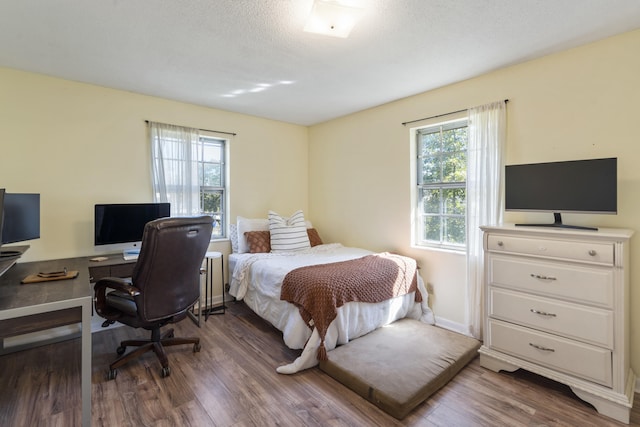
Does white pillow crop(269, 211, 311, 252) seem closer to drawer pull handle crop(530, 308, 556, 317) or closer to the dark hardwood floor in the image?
the dark hardwood floor

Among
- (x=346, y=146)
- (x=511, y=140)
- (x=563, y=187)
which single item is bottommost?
(x=563, y=187)

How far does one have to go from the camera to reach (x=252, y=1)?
5.64 ft

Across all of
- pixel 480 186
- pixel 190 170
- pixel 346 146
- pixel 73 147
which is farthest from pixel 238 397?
pixel 346 146

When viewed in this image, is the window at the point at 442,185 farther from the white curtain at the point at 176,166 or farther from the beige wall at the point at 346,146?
the white curtain at the point at 176,166

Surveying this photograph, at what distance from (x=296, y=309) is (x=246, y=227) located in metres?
1.57

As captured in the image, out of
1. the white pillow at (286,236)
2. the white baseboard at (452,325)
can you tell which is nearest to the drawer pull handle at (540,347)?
the white baseboard at (452,325)

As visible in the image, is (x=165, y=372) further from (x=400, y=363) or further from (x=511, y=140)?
(x=511, y=140)

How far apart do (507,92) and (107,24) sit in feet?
10.1

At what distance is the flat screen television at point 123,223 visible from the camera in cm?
276

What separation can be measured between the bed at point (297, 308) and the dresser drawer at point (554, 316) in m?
0.87

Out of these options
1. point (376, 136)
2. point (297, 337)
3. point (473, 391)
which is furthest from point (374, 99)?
point (473, 391)

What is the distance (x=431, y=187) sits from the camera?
3.21 m

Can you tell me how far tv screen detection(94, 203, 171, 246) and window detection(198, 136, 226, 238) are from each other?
2.21 feet

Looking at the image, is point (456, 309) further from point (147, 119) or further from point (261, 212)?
point (147, 119)
